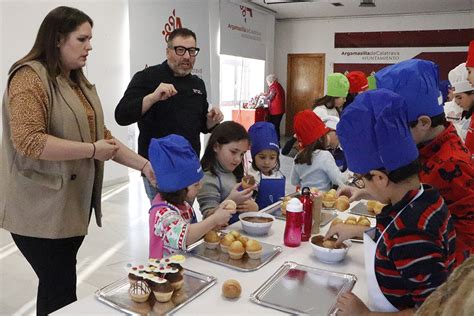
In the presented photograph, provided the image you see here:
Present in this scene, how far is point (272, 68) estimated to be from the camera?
10594mm

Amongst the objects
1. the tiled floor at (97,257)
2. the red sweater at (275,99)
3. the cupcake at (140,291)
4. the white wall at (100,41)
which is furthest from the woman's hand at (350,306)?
the red sweater at (275,99)

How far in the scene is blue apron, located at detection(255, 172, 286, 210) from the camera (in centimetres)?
235

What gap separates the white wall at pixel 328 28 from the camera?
9.27 m

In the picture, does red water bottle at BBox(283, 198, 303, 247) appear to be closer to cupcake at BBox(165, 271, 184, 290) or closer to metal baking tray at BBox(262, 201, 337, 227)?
metal baking tray at BBox(262, 201, 337, 227)

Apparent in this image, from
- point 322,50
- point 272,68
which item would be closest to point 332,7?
point 322,50

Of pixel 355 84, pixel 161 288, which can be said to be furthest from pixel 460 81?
pixel 161 288

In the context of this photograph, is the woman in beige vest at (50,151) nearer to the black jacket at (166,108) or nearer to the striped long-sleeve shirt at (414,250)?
the black jacket at (166,108)

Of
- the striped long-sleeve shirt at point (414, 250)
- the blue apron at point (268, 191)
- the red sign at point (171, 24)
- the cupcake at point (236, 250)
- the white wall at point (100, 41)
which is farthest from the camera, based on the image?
the red sign at point (171, 24)

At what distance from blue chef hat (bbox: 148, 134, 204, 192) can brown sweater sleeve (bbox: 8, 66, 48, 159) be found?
1.28 ft

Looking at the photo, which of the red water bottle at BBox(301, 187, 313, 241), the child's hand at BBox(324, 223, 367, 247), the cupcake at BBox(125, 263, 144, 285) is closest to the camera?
the cupcake at BBox(125, 263, 144, 285)

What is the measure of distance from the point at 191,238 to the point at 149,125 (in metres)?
1.11

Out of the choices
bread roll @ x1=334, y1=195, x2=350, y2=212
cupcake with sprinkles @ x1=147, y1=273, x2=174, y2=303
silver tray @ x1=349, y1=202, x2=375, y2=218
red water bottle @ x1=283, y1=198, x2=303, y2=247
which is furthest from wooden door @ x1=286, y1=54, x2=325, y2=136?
cupcake with sprinkles @ x1=147, y1=273, x2=174, y2=303

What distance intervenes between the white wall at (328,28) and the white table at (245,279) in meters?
9.17

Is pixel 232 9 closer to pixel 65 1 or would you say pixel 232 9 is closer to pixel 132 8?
pixel 132 8
